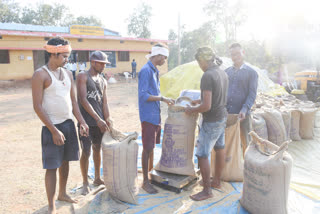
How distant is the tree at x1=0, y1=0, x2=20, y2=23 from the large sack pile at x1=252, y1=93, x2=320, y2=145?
31.5 meters

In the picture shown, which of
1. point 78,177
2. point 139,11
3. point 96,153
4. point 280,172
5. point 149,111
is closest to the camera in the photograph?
point 280,172

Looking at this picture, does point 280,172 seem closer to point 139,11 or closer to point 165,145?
point 165,145

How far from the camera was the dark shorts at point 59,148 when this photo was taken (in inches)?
96.6

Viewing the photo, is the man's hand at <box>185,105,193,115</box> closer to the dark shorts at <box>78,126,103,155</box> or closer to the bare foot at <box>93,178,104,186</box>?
the dark shorts at <box>78,126,103,155</box>

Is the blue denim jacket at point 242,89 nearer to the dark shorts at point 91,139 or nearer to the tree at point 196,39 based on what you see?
the dark shorts at point 91,139

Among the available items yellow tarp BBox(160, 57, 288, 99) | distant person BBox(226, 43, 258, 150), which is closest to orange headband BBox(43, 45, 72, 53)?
distant person BBox(226, 43, 258, 150)

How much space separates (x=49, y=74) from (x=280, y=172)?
2.41 metres

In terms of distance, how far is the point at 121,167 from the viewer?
8.94ft

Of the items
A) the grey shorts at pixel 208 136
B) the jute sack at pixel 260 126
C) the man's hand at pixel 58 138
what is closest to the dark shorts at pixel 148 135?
the grey shorts at pixel 208 136

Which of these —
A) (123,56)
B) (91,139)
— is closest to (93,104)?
(91,139)

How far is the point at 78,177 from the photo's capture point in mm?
3676

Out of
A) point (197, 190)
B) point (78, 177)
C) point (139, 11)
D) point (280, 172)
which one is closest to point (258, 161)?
point (280, 172)

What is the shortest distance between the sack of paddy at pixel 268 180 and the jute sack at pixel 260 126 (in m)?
1.51

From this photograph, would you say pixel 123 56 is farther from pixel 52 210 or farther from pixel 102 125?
pixel 52 210
